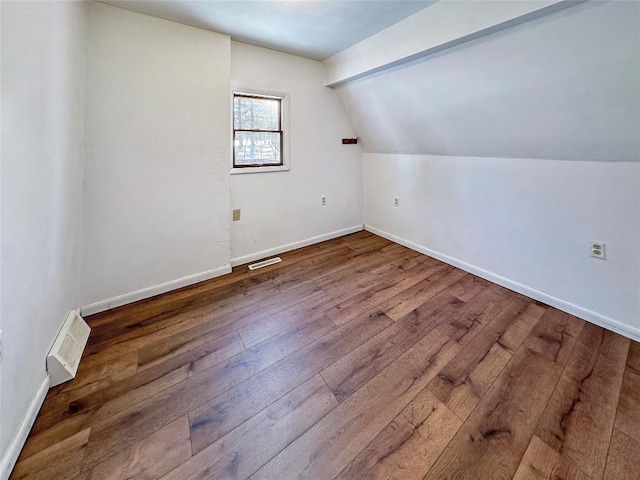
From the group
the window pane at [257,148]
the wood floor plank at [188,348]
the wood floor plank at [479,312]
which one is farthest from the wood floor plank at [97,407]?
the window pane at [257,148]

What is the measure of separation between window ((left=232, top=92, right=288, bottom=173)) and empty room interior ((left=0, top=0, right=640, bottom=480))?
25 millimetres

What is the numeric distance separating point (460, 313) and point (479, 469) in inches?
46.3

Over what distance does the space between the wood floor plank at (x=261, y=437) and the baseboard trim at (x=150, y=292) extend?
160cm

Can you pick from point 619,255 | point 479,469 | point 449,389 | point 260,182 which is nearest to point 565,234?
point 619,255

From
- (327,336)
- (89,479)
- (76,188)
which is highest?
(76,188)

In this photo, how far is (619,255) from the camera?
1.87 meters

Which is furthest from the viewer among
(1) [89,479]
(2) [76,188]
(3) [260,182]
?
(3) [260,182]

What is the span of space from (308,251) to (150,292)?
171cm

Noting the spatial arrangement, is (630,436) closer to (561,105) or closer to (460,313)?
(460,313)

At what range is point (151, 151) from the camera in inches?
86.9

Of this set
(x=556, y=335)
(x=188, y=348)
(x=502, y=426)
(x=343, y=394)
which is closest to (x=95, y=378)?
(x=188, y=348)

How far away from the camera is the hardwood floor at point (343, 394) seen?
43.6 inches

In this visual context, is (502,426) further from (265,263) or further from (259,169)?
(259,169)

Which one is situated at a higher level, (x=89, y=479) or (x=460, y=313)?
(x=460, y=313)
